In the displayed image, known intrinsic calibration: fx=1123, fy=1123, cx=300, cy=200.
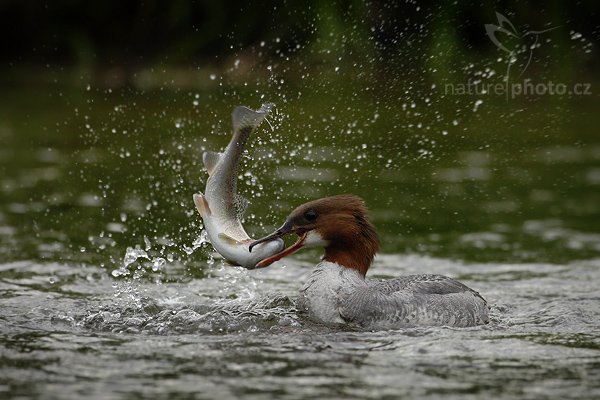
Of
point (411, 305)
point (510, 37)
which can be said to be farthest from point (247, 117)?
point (510, 37)

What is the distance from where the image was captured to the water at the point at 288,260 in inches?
249

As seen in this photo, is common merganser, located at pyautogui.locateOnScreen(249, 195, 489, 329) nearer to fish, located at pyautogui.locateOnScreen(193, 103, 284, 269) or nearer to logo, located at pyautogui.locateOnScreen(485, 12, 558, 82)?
fish, located at pyautogui.locateOnScreen(193, 103, 284, 269)

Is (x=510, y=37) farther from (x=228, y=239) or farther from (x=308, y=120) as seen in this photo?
(x=228, y=239)

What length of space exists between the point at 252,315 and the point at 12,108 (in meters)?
9.29

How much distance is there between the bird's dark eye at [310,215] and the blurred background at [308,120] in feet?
Answer: 7.83

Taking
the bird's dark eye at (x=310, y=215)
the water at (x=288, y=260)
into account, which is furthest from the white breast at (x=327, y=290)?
the bird's dark eye at (x=310, y=215)

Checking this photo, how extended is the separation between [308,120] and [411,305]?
20.6 ft

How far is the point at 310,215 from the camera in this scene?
794cm

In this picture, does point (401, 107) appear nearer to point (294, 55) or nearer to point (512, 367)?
point (294, 55)

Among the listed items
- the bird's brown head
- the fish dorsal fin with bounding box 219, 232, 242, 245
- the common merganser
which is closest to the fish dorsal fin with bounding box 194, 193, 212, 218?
the fish dorsal fin with bounding box 219, 232, 242, 245

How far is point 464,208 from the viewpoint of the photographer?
11.5 m

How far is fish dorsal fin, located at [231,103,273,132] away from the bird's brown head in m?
0.87

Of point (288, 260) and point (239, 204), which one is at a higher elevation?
point (288, 260)

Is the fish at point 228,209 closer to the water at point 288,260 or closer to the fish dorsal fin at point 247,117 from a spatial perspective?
the fish dorsal fin at point 247,117
